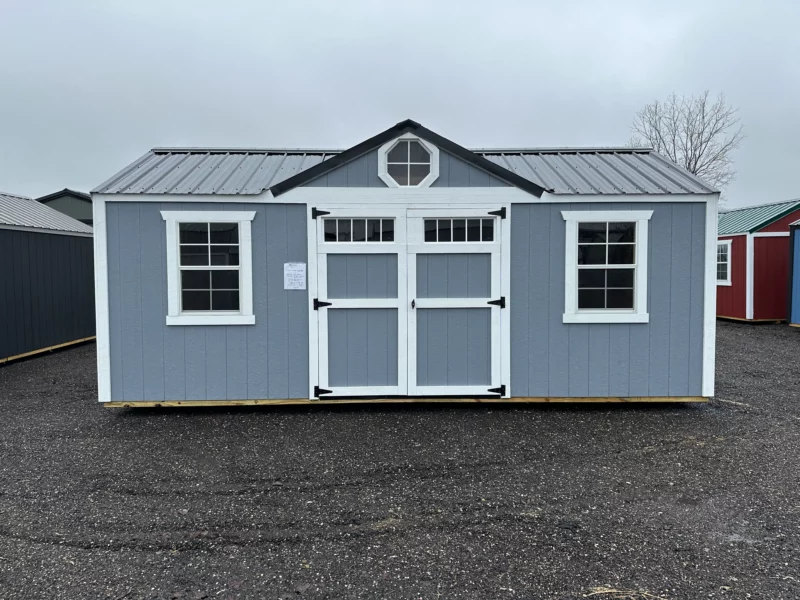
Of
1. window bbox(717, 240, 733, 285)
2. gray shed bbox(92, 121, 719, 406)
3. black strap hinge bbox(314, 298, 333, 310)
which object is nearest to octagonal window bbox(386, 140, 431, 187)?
gray shed bbox(92, 121, 719, 406)

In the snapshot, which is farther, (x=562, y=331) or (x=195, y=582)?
(x=562, y=331)

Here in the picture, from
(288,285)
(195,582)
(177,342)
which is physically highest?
(288,285)

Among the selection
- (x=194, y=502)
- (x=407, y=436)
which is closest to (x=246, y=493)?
(x=194, y=502)

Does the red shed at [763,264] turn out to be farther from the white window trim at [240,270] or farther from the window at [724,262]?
the white window trim at [240,270]

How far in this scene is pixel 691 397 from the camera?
5656mm

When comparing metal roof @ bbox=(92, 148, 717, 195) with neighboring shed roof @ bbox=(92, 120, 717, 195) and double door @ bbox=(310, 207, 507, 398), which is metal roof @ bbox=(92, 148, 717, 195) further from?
double door @ bbox=(310, 207, 507, 398)

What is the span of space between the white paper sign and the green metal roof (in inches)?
499

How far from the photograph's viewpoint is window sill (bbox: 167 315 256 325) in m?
5.50

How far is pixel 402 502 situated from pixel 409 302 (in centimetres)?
256

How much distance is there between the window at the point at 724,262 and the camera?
13.9m

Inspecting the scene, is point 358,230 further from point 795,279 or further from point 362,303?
point 795,279

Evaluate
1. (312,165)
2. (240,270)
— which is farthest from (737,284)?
(240,270)

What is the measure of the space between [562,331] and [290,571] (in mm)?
4003

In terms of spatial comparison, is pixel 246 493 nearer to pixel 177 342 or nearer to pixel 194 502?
pixel 194 502
